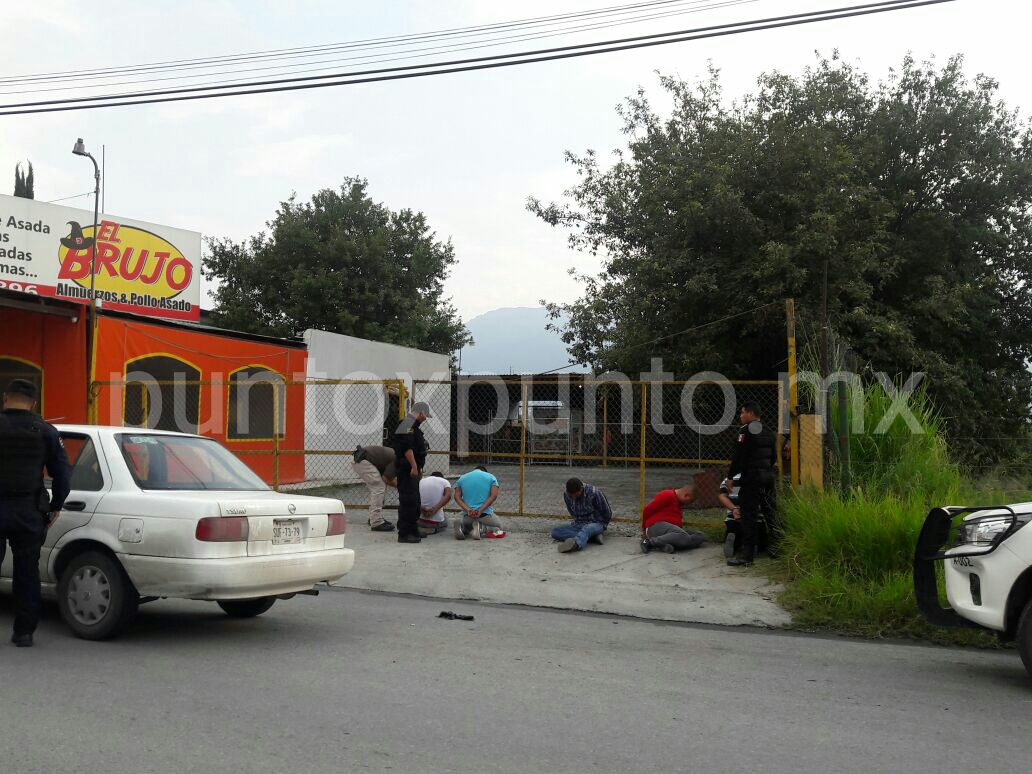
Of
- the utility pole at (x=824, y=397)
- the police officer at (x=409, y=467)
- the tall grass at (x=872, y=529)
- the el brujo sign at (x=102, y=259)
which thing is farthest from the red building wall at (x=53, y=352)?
the utility pole at (x=824, y=397)

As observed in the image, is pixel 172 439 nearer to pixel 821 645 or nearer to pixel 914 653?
pixel 821 645

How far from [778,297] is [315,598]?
37.5ft

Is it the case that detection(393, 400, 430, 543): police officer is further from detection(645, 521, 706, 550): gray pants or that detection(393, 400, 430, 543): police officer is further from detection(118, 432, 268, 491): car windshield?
detection(118, 432, 268, 491): car windshield

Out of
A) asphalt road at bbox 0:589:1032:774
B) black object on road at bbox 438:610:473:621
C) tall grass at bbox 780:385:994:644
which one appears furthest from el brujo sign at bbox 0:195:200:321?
tall grass at bbox 780:385:994:644

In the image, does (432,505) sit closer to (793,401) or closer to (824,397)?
(793,401)

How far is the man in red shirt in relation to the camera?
34.1 ft

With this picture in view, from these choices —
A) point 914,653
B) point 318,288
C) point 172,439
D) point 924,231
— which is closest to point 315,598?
point 172,439

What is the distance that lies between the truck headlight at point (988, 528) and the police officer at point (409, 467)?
628 centimetres

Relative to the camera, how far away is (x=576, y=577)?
9.53m

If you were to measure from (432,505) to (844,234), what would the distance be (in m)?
10.2

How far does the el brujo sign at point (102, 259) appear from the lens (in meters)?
22.9

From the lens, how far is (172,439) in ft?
23.5

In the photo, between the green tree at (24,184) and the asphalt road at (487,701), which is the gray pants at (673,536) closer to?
the asphalt road at (487,701)

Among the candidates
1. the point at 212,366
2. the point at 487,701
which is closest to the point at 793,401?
the point at 487,701
